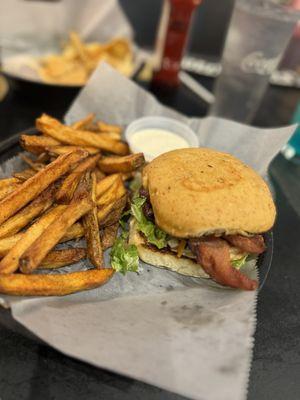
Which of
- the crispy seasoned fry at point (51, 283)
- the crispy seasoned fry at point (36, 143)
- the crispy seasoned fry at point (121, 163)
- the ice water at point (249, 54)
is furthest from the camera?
the ice water at point (249, 54)

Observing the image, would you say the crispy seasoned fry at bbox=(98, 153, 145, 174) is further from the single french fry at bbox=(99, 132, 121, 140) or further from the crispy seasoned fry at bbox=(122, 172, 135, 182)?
the single french fry at bbox=(99, 132, 121, 140)

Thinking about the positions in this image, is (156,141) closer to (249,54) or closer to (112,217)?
(112,217)

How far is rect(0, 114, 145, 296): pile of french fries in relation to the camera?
170 cm

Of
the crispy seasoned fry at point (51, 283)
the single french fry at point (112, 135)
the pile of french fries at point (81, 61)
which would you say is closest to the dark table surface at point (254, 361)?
the crispy seasoned fry at point (51, 283)

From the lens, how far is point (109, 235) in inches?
84.7

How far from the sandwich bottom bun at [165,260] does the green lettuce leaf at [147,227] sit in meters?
0.04

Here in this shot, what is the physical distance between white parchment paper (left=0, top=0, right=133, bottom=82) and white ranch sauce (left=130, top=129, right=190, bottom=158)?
193 centimetres

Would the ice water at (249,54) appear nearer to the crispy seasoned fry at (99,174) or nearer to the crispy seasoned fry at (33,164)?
the crispy seasoned fry at (99,174)

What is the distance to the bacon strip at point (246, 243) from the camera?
6.40 ft

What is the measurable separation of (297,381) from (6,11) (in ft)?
14.9

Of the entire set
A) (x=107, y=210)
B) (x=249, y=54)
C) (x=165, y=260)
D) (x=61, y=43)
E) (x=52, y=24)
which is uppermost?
(x=249, y=54)

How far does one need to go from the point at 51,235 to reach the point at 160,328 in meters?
0.64

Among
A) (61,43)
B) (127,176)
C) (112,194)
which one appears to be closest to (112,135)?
(127,176)

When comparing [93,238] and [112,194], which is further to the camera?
[112,194]
